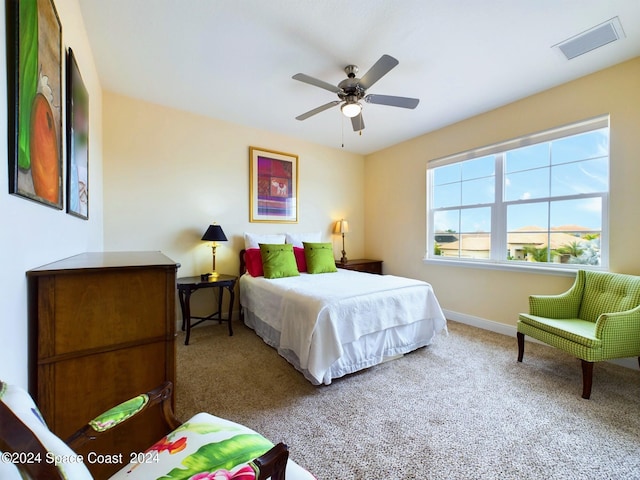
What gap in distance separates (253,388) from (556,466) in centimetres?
185

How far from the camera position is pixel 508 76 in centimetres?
251

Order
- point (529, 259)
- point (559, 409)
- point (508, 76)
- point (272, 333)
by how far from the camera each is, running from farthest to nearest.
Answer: point (529, 259) → point (272, 333) → point (508, 76) → point (559, 409)

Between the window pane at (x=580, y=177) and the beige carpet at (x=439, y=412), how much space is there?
1629 millimetres

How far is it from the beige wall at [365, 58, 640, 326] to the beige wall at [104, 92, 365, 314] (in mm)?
1468

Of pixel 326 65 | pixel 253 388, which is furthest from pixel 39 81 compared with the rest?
pixel 253 388

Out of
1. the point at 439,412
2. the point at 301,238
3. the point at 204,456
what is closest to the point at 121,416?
the point at 204,456

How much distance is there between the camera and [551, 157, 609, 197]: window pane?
2.53m

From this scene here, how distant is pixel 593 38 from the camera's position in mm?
2021

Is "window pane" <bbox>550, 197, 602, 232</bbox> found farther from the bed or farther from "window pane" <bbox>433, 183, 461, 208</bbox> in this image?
the bed

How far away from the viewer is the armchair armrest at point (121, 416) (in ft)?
2.62

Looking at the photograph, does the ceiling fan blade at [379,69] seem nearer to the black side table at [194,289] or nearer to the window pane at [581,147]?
the window pane at [581,147]

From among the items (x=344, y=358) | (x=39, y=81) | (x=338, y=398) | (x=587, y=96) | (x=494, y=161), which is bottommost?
(x=338, y=398)

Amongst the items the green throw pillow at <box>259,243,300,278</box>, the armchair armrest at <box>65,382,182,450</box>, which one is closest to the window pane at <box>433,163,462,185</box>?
the green throw pillow at <box>259,243,300,278</box>

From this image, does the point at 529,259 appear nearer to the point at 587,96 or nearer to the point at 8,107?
the point at 587,96
